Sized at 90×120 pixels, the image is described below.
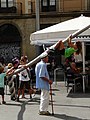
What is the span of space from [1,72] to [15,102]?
1.18 m

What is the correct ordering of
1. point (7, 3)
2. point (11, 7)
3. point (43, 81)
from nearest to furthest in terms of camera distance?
1. point (43, 81)
2. point (11, 7)
3. point (7, 3)

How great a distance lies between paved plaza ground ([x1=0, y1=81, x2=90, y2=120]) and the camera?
10.1 metres

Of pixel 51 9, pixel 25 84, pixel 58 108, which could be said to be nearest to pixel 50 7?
pixel 51 9

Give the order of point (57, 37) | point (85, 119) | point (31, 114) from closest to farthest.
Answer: point (85, 119)
point (31, 114)
point (57, 37)

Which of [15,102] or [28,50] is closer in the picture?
[15,102]

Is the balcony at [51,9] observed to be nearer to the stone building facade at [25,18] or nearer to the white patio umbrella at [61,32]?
the stone building facade at [25,18]

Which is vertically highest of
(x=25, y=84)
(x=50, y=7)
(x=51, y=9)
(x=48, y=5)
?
(x=48, y=5)

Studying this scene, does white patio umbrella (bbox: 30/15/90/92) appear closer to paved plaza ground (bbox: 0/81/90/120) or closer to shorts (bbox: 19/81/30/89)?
shorts (bbox: 19/81/30/89)

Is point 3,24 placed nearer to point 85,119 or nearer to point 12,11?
point 12,11

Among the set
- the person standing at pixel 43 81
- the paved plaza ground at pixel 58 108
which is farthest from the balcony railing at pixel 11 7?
the person standing at pixel 43 81

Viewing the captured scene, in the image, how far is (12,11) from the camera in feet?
99.2

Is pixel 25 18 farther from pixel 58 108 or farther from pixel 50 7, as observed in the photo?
pixel 58 108

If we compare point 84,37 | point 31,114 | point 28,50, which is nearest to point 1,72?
point 31,114

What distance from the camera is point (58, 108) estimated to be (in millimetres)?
11398
